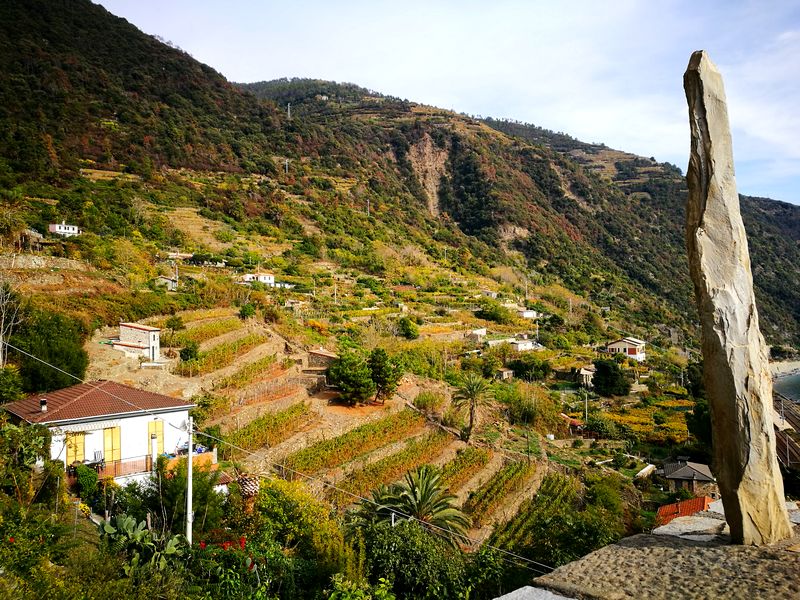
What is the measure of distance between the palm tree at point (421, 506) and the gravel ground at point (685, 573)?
676 cm

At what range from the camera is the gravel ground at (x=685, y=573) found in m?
4.53

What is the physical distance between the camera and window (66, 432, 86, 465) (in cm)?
1137

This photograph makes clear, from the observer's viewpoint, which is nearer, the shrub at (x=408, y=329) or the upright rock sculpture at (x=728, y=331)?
the upright rock sculpture at (x=728, y=331)

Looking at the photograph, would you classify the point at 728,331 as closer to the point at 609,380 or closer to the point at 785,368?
the point at 609,380

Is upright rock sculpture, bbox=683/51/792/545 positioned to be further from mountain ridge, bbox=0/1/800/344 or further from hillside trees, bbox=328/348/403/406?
mountain ridge, bbox=0/1/800/344

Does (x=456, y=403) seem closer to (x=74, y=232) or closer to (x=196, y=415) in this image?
(x=196, y=415)

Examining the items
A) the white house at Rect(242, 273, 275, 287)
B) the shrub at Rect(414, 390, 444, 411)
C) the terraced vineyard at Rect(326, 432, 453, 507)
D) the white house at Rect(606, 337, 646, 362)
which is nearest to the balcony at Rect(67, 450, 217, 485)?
the terraced vineyard at Rect(326, 432, 453, 507)

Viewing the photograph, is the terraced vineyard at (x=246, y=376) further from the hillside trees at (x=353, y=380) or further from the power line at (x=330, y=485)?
the power line at (x=330, y=485)

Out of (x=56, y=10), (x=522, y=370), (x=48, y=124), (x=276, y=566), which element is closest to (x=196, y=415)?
(x=276, y=566)

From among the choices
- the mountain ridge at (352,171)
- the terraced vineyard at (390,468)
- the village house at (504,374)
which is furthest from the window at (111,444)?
the village house at (504,374)

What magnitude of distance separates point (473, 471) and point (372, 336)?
49.6 feet

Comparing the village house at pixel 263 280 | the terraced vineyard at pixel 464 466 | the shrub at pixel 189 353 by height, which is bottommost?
the terraced vineyard at pixel 464 466

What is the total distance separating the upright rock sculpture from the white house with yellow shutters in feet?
32.8

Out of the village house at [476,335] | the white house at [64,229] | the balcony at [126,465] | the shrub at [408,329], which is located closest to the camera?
the balcony at [126,465]
